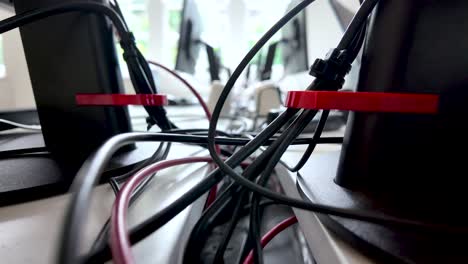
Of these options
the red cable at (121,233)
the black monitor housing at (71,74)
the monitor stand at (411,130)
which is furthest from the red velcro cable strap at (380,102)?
the black monitor housing at (71,74)

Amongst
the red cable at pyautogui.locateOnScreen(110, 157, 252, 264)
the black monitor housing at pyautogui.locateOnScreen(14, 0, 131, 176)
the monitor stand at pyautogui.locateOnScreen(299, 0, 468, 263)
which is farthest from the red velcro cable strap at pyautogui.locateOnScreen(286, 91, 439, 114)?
the black monitor housing at pyautogui.locateOnScreen(14, 0, 131, 176)

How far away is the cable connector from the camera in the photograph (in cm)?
19

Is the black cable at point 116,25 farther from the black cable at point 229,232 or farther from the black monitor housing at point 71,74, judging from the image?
the black cable at point 229,232

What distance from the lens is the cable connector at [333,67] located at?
0.63ft

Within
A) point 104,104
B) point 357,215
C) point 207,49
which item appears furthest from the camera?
point 207,49

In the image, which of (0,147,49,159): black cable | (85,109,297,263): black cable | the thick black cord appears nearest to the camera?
(85,109,297,263): black cable

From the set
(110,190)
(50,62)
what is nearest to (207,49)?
(50,62)

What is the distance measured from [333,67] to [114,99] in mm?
228

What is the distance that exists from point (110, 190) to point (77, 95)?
137mm

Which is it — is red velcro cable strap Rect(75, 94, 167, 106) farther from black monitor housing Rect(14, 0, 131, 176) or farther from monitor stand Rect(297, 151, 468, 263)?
monitor stand Rect(297, 151, 468, 263)

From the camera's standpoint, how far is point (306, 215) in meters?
0.19

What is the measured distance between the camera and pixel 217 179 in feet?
0.64

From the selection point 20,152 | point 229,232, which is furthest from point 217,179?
point 20,152

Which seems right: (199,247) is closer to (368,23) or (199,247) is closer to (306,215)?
(306,215)
